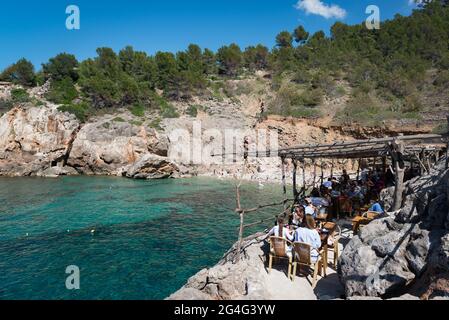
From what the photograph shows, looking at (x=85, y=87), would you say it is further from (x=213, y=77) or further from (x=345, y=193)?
(x=345, y=193)

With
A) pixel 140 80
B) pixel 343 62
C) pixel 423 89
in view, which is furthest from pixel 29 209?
pixel 343 62

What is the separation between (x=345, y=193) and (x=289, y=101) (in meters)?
32.7

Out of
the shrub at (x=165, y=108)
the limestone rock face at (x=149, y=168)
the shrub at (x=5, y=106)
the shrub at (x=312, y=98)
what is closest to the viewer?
the limestone rock face at (x=149, y=168)

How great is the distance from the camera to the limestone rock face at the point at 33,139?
36062 millimetres

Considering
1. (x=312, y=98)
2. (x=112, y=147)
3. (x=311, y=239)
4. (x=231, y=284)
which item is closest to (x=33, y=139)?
(x=112, y=147)

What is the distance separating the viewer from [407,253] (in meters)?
5.69

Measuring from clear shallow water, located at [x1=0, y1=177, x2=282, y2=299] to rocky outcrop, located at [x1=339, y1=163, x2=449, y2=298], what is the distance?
5389 millimetres

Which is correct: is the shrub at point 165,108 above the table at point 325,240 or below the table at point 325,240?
above

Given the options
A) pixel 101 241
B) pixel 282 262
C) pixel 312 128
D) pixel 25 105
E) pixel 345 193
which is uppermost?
pixel 25 105

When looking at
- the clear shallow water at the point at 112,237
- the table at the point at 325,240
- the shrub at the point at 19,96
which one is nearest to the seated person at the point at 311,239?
the table at the point at 325,240

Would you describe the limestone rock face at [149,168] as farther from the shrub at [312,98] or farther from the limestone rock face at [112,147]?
the shrub at [312,98]

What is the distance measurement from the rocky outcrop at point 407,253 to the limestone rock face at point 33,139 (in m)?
37.7

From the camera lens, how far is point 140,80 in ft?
179

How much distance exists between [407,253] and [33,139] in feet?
135
